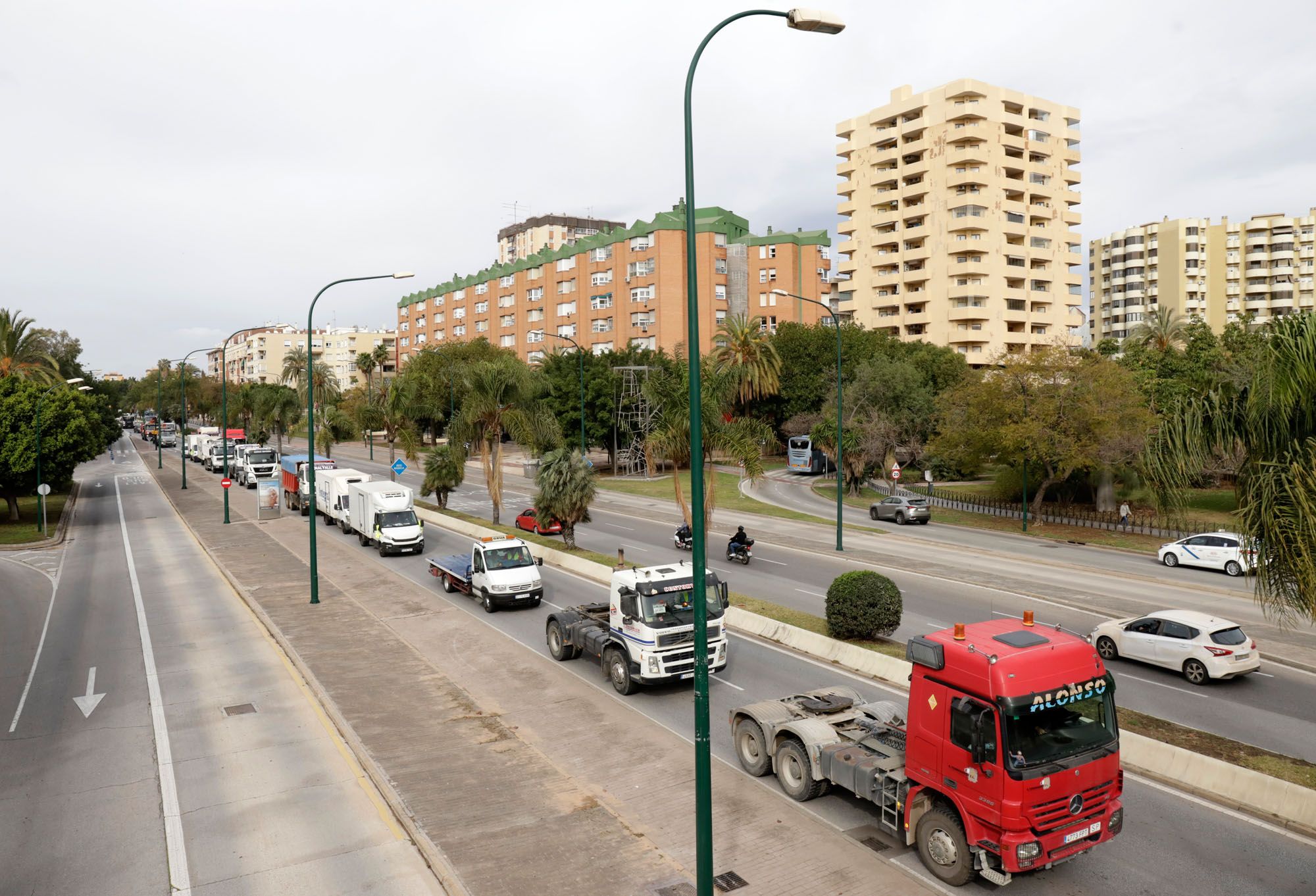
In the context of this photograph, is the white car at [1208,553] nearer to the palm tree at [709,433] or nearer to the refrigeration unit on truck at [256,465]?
the palm tree at [709,433]

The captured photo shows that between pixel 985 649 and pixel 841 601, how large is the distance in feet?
29.9

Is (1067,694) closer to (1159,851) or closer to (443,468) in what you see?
(1159,851)

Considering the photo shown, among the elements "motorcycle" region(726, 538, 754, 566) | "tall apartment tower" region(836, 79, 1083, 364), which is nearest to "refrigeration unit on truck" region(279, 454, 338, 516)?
"motorcycle" region(726, 538, 754, 566)

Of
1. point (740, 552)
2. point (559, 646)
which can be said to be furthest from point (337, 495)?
point (559, 646)

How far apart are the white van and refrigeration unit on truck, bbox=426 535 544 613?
7.45 m

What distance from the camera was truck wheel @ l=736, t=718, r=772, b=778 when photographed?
12125 millimetres

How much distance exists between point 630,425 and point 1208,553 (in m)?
42.0

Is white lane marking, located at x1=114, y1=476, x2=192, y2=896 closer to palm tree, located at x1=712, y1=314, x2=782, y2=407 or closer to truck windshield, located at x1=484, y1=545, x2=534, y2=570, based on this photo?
truck windshield, located at x1=484, y1=545, x2=534, y2=570

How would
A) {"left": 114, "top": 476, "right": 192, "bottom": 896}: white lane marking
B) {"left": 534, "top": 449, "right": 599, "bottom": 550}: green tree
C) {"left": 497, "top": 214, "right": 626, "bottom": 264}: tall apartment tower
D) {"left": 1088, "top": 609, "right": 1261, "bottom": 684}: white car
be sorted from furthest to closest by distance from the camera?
{"left": 497, "top": 214, "right": 626, "bottom": 264}: tall apartment tower, {"left": 534, "top": 449, "right": 599, "bottom": 550}: green tree, {"left": 1088, "top": 609, "right": 1261, "bottom": 684}: white car, {"left": 114, "top": 476, "right": 192, "bottom": 896}: white lane marking

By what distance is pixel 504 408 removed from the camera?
38406 mm

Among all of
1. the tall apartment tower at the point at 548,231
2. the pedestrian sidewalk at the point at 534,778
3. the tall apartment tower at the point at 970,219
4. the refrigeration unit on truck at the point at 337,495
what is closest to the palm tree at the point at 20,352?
the refrigeration unit on truck at the point at 337,495

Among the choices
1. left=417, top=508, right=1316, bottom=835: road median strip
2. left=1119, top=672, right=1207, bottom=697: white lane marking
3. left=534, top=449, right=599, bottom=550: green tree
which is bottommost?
left=1119, top=672, right=1207, bottom=697: white lane marking

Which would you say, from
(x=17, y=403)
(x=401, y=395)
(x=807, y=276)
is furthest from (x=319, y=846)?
(x=807, y=276)

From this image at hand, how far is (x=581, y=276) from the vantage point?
99.1 m
